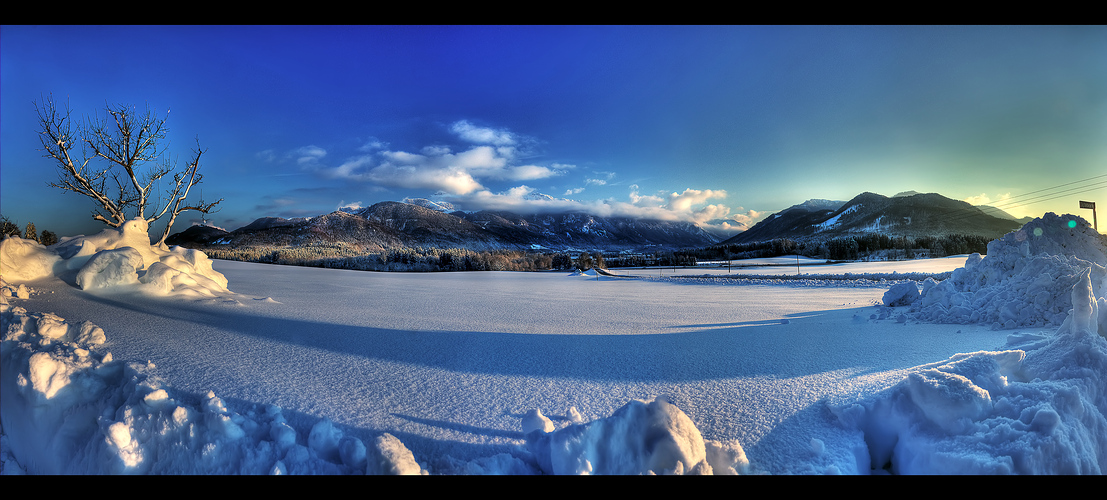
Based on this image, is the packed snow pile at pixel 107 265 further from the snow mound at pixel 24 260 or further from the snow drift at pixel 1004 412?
the snow drift at pixel 1004 412

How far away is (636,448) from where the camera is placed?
1.38 m

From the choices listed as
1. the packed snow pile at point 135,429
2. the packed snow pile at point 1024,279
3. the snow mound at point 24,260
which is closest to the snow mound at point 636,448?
the packed snow pile at point 135,429

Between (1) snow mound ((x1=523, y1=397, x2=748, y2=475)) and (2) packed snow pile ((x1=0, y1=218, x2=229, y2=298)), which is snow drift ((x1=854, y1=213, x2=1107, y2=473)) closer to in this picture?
(1) snow mound ((x1=523, y1=397, x2=748, y2=475))

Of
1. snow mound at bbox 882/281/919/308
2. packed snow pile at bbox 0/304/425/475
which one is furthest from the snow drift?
snow mound at bbox 882/281/919/308

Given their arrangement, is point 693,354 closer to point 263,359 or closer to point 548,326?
point 548,326

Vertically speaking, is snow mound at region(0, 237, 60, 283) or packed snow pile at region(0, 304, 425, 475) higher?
snow mound at region(0, 237, 60, 283)

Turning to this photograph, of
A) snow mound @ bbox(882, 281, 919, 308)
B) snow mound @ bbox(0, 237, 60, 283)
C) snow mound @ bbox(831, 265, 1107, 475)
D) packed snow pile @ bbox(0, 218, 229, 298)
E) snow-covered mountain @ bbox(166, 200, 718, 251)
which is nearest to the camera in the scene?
snow mound @ bbox(831, 265, 1107, 475)

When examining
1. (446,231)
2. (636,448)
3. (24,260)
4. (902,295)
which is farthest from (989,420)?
(446,231)

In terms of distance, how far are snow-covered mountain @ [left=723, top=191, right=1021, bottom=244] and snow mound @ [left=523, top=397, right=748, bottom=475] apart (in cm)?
650

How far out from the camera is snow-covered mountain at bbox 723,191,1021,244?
858cm

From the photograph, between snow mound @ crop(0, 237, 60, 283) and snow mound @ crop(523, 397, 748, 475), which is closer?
snow mound @ crop(523, 397, 748, 475)

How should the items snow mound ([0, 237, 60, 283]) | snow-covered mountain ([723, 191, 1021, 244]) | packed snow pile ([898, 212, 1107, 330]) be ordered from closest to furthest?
packed snow pile ([898, 212, 1107, 330])
snow mound ([0, 237, 60, 283])
snow-covered mountain ([723, 191, 1021, 244])

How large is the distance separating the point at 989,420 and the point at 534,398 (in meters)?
1.84
